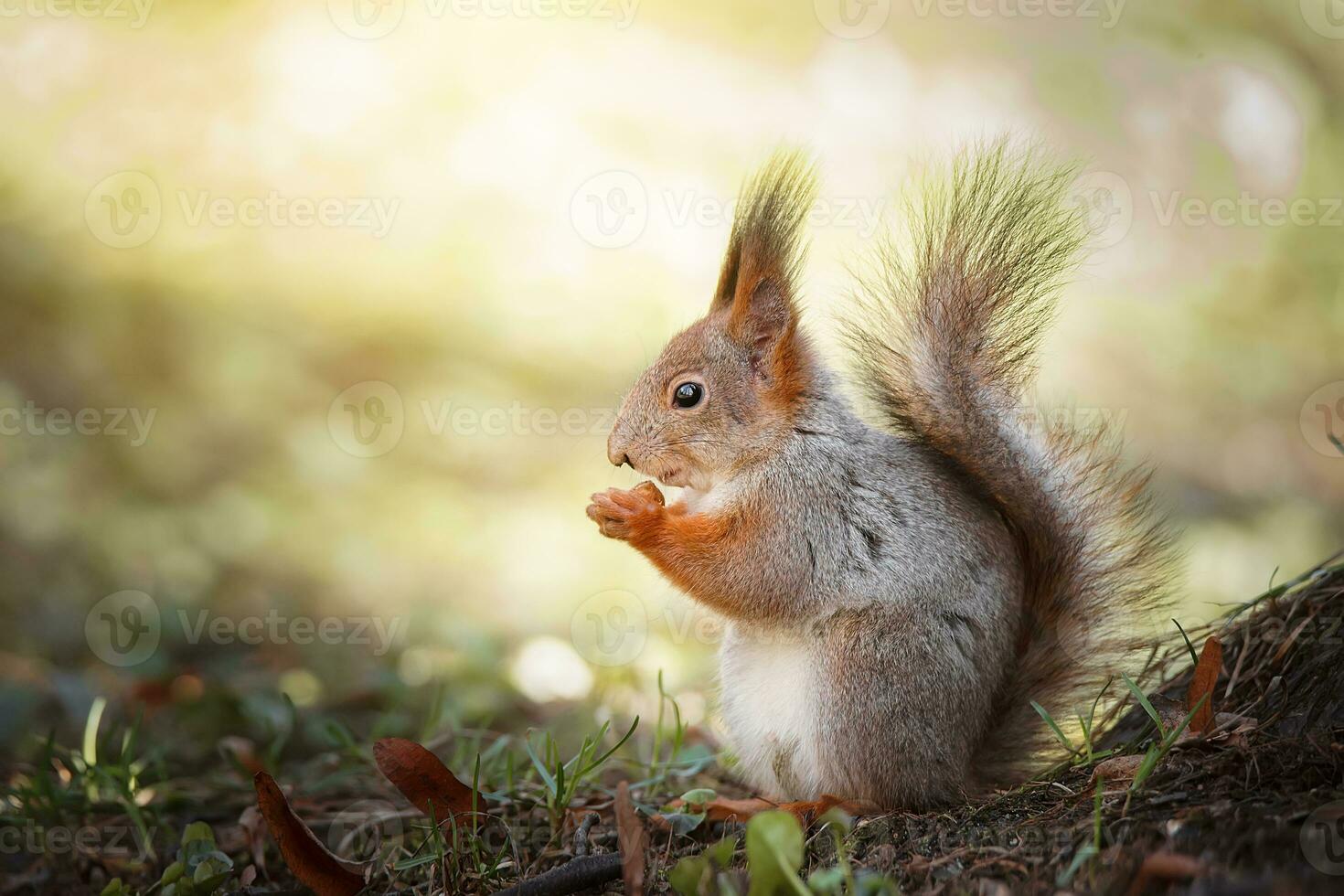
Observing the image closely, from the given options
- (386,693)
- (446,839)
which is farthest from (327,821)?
(386,693)

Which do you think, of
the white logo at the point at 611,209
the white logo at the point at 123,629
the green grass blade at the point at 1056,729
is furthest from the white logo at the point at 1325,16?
the white logo at the point at 123,629

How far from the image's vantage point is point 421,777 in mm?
1902

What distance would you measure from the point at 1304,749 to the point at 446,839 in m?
1.38

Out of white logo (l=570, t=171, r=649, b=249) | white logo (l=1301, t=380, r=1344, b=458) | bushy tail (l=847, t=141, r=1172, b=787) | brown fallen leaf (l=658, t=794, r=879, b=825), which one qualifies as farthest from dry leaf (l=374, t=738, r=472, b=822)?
white logo (l=1301, t=380, r=1344, b=458)

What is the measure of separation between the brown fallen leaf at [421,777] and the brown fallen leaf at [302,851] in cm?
16

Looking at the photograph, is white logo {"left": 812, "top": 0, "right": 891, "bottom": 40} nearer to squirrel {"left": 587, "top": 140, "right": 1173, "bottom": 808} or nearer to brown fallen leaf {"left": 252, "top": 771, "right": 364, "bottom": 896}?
squirrel {"left": 587, "top": 140, "right": 1173, "bottom": 808}

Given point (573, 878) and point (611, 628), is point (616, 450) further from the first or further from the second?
point (611, 628)

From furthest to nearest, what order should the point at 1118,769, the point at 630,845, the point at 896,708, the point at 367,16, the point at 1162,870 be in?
1. the point at 367,16
2. the point at 896,708
3. the point at 1118,769
4. the point at 630,845
5. the point at 1162,870

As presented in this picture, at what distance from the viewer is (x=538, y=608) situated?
421cm

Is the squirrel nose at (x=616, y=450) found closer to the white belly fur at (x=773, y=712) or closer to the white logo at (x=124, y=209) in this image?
the white belly fur at (x=773, y=712)

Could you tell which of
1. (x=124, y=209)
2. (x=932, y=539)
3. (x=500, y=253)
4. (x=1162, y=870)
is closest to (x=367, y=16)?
(x=500, y=253)

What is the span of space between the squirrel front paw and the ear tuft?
42 cm

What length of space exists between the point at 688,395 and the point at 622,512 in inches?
11.8

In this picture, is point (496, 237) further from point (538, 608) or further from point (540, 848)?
point (540, 848)
